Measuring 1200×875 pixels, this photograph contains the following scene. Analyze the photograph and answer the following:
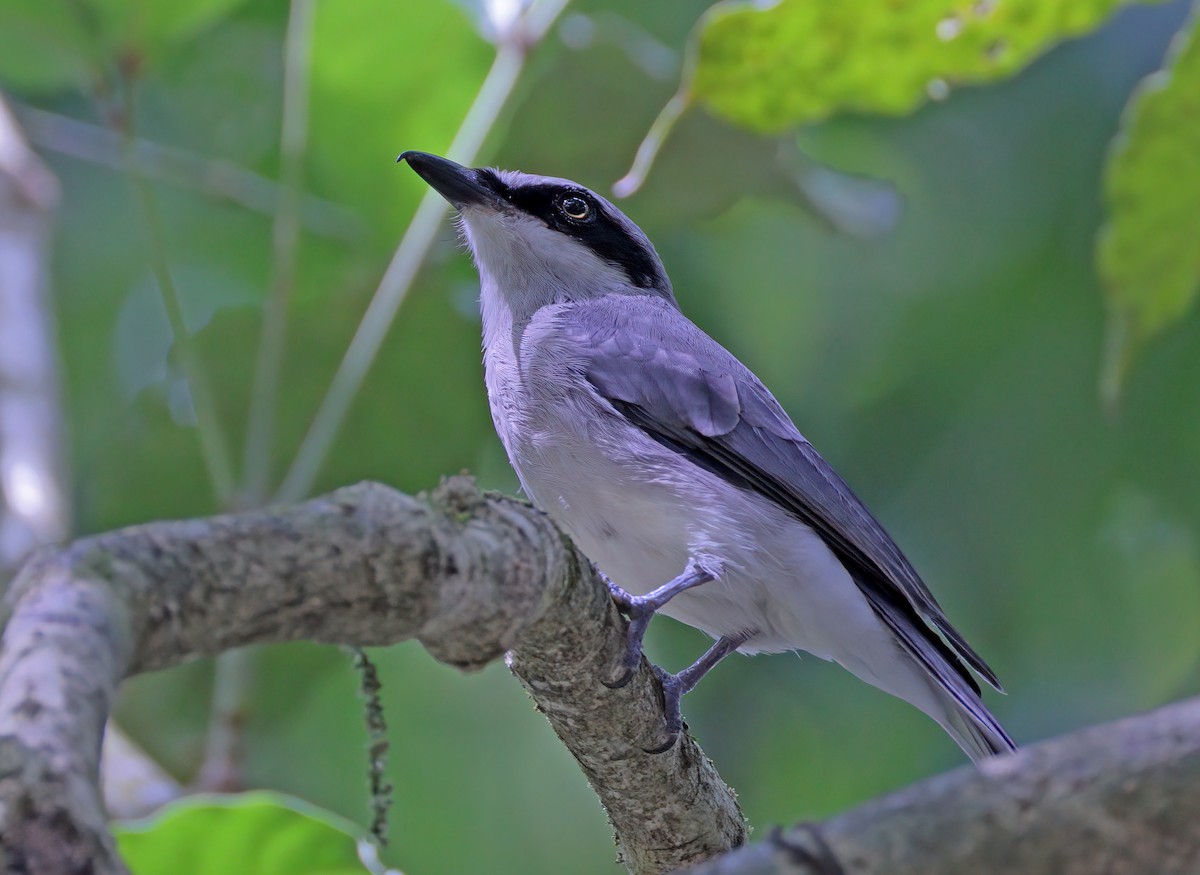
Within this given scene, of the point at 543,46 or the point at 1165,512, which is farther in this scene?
the point at 1165,512

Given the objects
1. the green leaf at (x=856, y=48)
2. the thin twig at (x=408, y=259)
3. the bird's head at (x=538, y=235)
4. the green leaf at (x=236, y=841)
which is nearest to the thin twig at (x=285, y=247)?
the thin twig at (x=408, y=259)

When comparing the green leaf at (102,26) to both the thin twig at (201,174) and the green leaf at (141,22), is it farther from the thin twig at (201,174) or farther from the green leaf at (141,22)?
the thin twig at (201,174)

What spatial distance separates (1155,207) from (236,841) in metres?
2.38

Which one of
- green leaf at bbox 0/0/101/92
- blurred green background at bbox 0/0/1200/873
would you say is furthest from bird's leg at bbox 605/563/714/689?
green leaf at bbox 0/0/101/92

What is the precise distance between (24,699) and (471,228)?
2568 millimetres

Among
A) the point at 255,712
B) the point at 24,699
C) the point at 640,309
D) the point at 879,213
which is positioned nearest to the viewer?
the point at 24,699

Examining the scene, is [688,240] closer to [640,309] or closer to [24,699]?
[640,309]

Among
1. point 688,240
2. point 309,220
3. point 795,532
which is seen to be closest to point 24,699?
point 795,532

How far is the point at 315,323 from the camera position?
165 inches

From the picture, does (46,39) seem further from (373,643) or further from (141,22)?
(373,643)

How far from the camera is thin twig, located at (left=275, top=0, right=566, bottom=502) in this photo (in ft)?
11.1

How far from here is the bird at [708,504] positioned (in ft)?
8.63

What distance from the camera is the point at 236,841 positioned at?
2.33 metres

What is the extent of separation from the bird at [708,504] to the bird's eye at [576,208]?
357 millimetres
